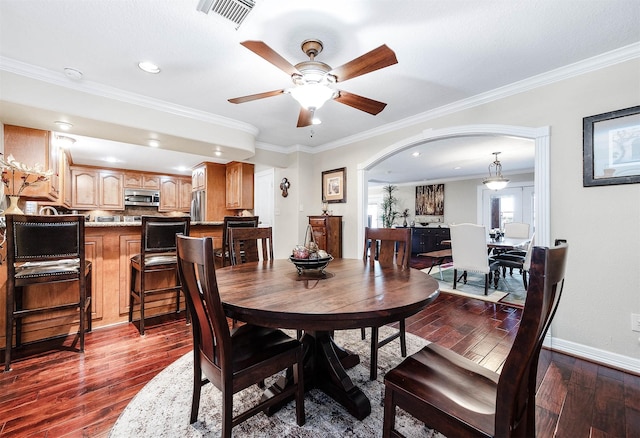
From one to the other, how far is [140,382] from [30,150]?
286 cm

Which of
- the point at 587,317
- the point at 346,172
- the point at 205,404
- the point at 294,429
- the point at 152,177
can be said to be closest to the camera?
the point at 294,429

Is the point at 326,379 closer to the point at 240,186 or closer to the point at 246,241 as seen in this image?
the point at 246,241

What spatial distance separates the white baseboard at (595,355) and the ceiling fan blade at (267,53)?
122 inches

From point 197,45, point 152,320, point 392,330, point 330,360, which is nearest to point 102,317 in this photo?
point 152,320

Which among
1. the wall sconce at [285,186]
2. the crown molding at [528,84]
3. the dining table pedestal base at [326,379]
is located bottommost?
the dining table pedestal base at [326,379]

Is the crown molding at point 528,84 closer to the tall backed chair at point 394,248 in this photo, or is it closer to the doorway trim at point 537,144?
the doorway trim at point 537,144

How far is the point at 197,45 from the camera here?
6.74 ft

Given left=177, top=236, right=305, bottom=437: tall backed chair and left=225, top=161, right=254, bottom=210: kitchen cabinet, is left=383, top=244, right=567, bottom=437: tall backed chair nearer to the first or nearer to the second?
left=177, top=236, right=305, bottom=437: tall backed chair

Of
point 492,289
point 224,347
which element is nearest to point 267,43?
point 224,347

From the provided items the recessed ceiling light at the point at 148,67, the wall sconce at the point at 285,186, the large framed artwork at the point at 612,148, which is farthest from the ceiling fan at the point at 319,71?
the wall sconce at the point at 285,186

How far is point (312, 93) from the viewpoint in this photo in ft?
6.31

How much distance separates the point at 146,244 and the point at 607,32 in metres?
4.05

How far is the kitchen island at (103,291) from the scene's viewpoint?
243cm

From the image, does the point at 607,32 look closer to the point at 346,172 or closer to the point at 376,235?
the point at 376,235
